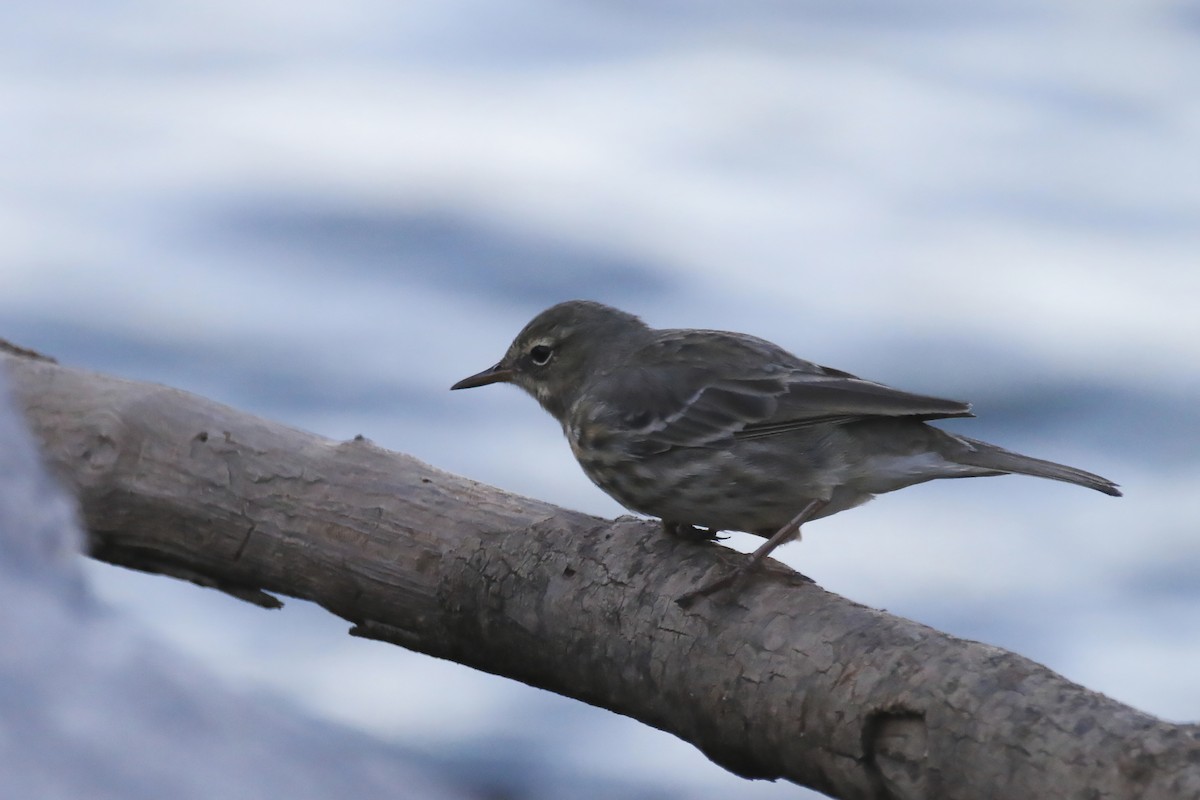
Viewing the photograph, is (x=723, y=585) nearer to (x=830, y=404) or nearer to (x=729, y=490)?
Result: (x=729, y=490)

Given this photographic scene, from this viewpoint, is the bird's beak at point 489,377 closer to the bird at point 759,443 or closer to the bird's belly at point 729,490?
the bird at point 759,443

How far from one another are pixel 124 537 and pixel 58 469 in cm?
29

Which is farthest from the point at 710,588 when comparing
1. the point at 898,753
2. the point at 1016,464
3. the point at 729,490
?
the point at 1016,464

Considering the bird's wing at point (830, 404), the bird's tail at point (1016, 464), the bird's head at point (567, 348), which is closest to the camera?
the bird's tail at point (1016, 464)

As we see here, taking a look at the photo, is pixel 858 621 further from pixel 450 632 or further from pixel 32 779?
pixel 32 779

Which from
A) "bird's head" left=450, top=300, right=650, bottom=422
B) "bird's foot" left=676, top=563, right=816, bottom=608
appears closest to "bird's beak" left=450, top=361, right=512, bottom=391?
"bird's head" left=450, top=300, right=650, bottom=422

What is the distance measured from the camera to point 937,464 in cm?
469

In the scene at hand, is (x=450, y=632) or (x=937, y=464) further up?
(x=937, y=464)

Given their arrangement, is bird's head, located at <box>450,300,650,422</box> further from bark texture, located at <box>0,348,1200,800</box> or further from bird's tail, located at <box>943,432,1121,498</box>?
bird's tail, located at <box>943,432,1121,498</box>

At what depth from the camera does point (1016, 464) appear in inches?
180

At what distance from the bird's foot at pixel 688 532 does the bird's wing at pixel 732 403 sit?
32 cm

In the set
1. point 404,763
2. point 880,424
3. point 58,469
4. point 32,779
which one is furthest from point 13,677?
point 880,424

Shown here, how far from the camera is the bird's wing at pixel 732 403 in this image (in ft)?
15.4

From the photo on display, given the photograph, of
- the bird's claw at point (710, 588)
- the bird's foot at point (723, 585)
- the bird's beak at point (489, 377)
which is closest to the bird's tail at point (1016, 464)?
the bird's foot at point (723, 585)
